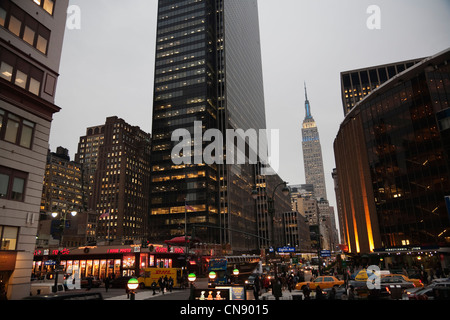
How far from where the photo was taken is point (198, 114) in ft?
389

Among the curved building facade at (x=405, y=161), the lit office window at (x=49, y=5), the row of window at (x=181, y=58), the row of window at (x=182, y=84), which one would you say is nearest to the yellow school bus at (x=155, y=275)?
the lit office window at (x=49, y=5)

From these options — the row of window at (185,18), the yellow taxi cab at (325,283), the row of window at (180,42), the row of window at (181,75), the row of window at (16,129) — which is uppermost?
the row of window at (185,18)

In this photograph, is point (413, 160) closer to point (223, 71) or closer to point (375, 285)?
point (375, 285)

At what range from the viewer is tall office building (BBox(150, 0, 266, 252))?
4471 inches

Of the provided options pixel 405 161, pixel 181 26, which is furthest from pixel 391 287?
pixel 181 26

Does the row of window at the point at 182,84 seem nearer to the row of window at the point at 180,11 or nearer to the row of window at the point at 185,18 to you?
the row of window at the point at 185,18

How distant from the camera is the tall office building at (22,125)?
19.0 meters

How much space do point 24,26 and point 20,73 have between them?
369 centimetres

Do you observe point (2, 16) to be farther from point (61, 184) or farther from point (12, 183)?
point (61, 184)

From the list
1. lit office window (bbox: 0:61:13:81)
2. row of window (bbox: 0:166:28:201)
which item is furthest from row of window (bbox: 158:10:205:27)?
row of window (bbox: 0:166:28:201)

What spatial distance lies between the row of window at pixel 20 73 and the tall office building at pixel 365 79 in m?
164

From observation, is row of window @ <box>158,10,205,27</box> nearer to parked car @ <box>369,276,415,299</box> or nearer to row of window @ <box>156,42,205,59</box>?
row of window @ <box>156,42,205,59</box>

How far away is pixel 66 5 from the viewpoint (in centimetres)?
2552
